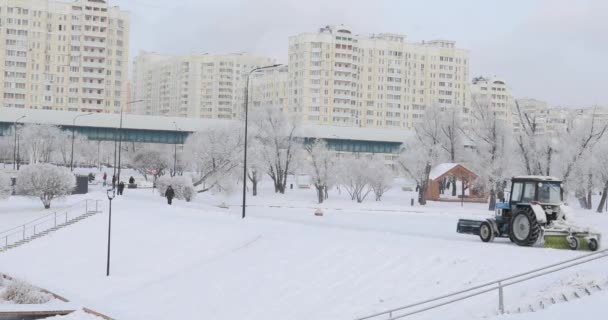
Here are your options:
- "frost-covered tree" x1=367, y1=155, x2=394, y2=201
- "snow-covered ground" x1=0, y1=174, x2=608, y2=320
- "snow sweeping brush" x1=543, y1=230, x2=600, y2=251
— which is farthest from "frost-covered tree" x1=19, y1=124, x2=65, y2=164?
"snow sweeping brush" x1=543, y1=230, x2=600, y2=251

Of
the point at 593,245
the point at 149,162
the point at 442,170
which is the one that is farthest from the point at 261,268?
the point at 149,162

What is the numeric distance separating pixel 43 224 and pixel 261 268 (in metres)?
23.3

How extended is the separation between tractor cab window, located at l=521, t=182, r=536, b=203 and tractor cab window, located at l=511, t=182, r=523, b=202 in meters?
0.20

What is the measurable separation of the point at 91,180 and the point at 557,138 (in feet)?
180

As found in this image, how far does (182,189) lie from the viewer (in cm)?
6088

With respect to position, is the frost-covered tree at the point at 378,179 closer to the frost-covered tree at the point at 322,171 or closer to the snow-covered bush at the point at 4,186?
the frost-covered tree at the point at 322,171

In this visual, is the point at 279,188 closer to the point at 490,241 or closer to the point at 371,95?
the point at 490,241

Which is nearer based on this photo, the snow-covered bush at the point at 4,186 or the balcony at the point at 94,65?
the snow-covered bush at the point at 4,186

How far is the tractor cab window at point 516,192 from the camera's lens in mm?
26141

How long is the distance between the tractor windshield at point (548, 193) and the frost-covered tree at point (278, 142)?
201 feet

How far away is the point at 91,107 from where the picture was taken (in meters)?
150

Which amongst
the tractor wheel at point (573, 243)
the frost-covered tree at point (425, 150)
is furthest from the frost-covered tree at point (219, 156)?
the tractor wheel at point (573, 243)

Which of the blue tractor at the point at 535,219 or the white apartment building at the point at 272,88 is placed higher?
the white apartment building at the point at 272,88

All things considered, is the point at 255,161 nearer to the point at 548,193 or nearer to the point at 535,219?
the point at 548,193
